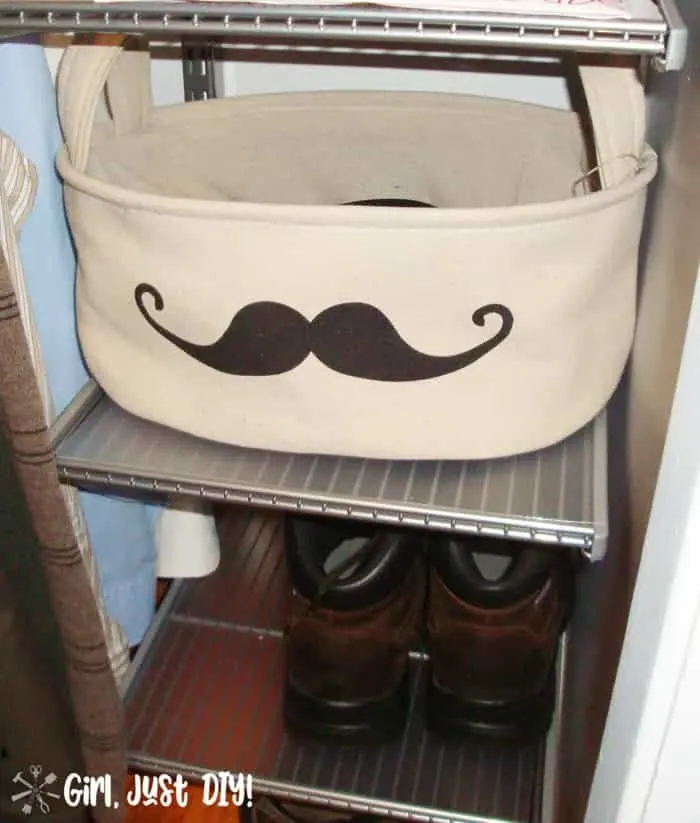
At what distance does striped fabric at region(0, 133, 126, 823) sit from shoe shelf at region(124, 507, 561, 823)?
0.33 ft

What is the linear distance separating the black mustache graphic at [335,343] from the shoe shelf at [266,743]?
0.47 metres

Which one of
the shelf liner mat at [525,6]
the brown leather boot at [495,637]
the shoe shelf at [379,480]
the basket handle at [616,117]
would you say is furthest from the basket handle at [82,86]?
the brown leather boot at [495,637]

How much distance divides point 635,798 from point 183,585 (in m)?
0.68

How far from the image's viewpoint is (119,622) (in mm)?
955

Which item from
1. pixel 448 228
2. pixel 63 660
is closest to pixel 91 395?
pixel 63 660

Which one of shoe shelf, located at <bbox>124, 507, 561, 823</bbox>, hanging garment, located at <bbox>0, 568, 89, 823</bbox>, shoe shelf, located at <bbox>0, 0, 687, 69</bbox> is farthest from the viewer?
shoe shelf, located at <bbox>124, 507, 561, 823</bbox>

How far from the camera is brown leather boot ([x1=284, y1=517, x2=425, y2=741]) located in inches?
36.0

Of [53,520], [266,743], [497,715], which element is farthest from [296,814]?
[53,520]

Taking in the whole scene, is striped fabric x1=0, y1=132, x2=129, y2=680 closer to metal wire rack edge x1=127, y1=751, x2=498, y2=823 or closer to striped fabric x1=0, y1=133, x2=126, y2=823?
striped fabric x1=0, y1=133, x2=126, y2=823

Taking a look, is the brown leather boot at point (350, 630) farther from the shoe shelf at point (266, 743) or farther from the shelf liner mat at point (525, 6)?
the shelf liner mat at point (525, 6)

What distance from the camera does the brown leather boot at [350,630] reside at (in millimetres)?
914

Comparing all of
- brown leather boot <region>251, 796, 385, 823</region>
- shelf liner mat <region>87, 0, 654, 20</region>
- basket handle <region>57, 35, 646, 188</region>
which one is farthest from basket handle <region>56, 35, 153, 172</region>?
brown leather boot <region>251, 796, 385, 823</region>

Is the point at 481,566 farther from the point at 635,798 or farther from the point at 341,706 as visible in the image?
the point at 635,798

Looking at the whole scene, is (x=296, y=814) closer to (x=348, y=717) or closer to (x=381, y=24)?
(x=348, y=717)
